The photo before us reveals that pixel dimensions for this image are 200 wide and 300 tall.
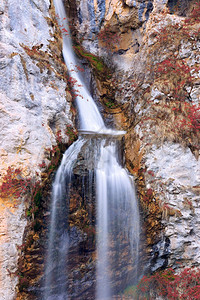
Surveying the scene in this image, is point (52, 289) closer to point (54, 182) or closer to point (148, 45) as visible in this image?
point (54, 182)

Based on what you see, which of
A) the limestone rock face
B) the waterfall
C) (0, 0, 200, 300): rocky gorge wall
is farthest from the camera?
(0, 0, 200, 300): rocky gorge wall

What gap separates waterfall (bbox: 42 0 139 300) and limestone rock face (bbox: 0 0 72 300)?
2.64 ft

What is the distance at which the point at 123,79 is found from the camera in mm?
10680

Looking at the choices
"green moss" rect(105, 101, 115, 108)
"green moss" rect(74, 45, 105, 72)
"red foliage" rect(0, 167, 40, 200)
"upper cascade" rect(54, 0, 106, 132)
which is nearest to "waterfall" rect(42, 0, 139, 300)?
"red foliage" rect(0, 167, 40, 200)

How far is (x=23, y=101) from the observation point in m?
5.62

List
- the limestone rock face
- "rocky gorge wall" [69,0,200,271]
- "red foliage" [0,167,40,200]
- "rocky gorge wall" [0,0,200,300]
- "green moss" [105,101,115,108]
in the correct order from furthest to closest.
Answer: "green moss" [105,101,115,108], "rocky gorge wall" [69,0,200,271], "rocky gorge wall" [0,0,200,300], "red foliage" [0,167,40,200], the limestone rock face

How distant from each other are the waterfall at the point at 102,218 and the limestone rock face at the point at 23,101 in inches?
31.6

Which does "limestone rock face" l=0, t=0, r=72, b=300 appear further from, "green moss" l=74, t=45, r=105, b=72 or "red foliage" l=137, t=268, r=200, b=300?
"red foliage" l=137, t=268, r=200, b=300

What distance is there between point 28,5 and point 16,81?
13.9ft

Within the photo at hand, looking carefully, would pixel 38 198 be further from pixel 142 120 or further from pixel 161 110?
pixel 161 110

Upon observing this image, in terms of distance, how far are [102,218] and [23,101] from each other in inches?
166

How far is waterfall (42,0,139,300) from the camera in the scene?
458cm

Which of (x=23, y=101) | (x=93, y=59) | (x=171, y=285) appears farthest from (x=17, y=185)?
(x=93, y=59)

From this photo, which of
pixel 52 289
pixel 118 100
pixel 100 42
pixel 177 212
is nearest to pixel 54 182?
pixel 52 289
